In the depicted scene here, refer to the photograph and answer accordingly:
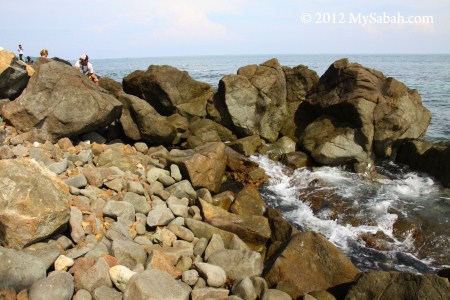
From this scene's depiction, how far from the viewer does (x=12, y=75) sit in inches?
554

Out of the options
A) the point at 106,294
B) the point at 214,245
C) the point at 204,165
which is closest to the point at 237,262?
the point at 214,245

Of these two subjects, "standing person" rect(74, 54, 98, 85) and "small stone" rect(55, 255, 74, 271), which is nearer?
"small stone" rect(55, 255, 74, 271)

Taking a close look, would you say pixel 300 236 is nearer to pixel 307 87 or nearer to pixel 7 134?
pixel 7 134

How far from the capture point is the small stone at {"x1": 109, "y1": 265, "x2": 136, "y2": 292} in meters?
6.54

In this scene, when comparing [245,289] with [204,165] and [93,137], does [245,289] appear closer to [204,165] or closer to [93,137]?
[204,165]

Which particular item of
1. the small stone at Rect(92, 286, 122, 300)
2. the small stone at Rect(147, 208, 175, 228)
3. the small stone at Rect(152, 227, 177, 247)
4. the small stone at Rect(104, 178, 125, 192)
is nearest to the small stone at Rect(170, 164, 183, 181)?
the small stone at Rect(104, 178, 125, 192)

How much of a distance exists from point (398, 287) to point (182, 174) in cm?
788

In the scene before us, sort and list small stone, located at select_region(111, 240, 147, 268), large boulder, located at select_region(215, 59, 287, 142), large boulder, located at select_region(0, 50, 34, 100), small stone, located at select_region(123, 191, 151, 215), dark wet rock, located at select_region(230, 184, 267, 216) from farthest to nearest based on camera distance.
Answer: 1. large boulder, located at select_region(215, 59, 287, 142)
2. large boulder, located at select_region(0, 50, 34, 100)
3. dark wet rock, located at select_region(230, 184, 267, 216)
4. small stone, located at select_region(123, 191, 151, 215)
5. small stone, located at select_region(111, 240, 147, 268)

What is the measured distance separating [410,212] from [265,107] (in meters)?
9.07

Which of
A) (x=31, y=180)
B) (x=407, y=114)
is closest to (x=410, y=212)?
(x=407, y=114)

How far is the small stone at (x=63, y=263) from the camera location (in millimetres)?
6703

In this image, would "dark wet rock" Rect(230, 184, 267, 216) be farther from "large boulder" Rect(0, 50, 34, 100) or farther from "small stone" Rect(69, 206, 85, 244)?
"large boulder" Rect(0, 50, 34, 100)

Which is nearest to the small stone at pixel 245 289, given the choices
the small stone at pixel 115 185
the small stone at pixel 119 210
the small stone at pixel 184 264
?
the small stone at pixel 184 264

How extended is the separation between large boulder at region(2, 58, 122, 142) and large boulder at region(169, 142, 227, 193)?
379 centimetres
